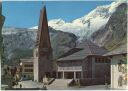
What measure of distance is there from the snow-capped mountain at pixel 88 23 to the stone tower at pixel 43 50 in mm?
2449

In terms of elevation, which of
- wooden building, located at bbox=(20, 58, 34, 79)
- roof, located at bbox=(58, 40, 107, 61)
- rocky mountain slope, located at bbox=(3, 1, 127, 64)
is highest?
rocky mountain slope, located at bbox=(3, 1, 127, 64)

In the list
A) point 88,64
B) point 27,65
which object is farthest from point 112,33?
point 88,64

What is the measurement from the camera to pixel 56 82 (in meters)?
60.1

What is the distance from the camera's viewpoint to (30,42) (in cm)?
10700

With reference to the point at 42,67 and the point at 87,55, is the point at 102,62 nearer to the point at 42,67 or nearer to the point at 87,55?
the point at 87,55

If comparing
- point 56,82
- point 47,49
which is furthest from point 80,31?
point 56,82

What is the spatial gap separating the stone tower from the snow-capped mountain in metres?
2.45

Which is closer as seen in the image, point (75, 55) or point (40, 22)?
point (75, 55)

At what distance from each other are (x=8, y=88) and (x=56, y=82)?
37.0 meters

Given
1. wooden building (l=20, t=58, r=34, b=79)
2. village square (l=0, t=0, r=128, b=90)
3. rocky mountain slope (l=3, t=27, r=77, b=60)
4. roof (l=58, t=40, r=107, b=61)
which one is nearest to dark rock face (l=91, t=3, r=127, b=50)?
rocky mountain slope (l=3, t=27, r=77, b=60)

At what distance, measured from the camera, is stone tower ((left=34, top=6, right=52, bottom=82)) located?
84.3 meters

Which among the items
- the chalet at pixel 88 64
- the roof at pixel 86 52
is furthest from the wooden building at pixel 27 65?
the chalet at pixel 88 64

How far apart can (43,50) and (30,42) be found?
18.7m

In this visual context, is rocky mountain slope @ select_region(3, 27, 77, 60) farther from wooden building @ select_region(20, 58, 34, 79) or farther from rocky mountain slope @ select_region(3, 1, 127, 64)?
wooden building @ select_region(20, 58, 34, 79)
